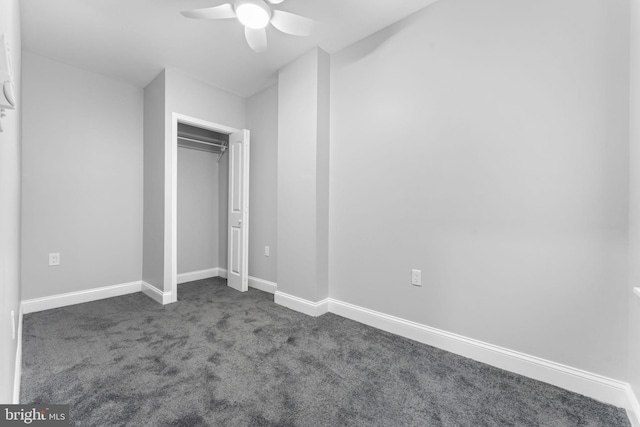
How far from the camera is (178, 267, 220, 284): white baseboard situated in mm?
3949

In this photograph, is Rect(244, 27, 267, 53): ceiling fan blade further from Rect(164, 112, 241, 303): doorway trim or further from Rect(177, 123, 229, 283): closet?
Rect(177, 123, 229, 283): closet

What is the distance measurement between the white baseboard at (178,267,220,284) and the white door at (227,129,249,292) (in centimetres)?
65

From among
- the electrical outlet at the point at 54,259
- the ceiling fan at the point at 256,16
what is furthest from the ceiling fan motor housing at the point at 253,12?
the electrical outlet at the point at 54,259

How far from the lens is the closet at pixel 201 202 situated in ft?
13.1

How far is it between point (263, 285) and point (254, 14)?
2.86m

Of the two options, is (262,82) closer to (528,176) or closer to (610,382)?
(528,176)

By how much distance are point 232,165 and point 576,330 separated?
3635 mm

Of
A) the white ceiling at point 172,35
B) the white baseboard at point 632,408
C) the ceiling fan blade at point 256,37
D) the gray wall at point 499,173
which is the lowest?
the white baseboard at point 632,408

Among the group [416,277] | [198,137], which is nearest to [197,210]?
[198,137]

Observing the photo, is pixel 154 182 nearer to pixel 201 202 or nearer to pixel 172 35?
pixel 201 202

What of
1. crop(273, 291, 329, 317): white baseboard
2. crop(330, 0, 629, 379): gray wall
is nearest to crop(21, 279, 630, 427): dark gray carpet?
crop(273, 291, 329, 317): white baseboard

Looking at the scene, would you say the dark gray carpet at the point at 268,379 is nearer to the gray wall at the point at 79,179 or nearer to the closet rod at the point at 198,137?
the gray wall at the point at 79,179

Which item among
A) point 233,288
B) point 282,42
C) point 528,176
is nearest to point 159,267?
point 233,288

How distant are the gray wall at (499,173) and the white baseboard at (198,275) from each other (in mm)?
2491
